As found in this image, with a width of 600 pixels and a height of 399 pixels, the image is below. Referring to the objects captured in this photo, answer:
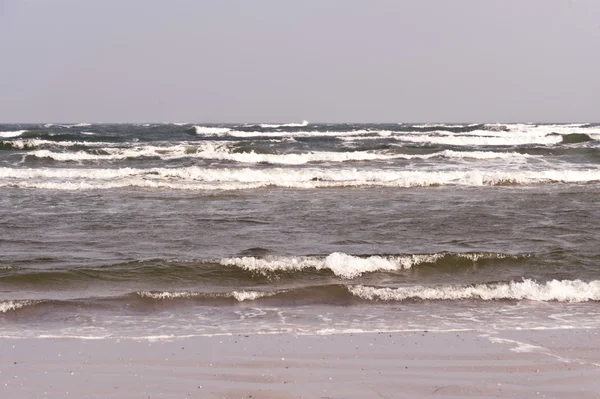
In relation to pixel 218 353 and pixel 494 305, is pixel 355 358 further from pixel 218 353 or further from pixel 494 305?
pixel 494 305

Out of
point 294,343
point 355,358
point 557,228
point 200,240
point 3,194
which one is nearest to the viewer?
point 355,358

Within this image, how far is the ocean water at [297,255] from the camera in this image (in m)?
6.55

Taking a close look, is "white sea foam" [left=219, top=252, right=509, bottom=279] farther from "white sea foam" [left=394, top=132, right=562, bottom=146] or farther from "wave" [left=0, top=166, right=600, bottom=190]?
"white sea foam" [left=394, top=132, right=562, bottom=146]

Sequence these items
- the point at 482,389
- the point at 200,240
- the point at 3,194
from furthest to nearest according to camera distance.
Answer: the point at 3,194 < the point at 200,240 < the point at 482,389

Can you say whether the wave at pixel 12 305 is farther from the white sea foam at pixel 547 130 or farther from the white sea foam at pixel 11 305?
the white sea foam at pixel 547 130

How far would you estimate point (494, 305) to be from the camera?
7.08 metres

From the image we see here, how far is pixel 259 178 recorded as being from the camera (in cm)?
1966

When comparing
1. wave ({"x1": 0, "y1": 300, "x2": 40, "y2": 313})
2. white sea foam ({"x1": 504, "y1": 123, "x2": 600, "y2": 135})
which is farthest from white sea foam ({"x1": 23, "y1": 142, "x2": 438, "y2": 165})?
white sea foam ({"x1": 504, "y1": 123, "x2": 600, "y2": 135})

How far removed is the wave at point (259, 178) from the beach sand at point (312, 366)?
11699mm

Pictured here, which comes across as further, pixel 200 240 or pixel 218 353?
pixel 200 240

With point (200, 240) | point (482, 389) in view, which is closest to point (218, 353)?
point (482, 389)

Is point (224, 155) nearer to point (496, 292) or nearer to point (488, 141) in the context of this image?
point (488, 141)

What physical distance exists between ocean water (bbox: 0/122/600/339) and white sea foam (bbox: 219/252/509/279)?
0.02 m

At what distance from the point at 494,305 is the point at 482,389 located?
2.65 meters
